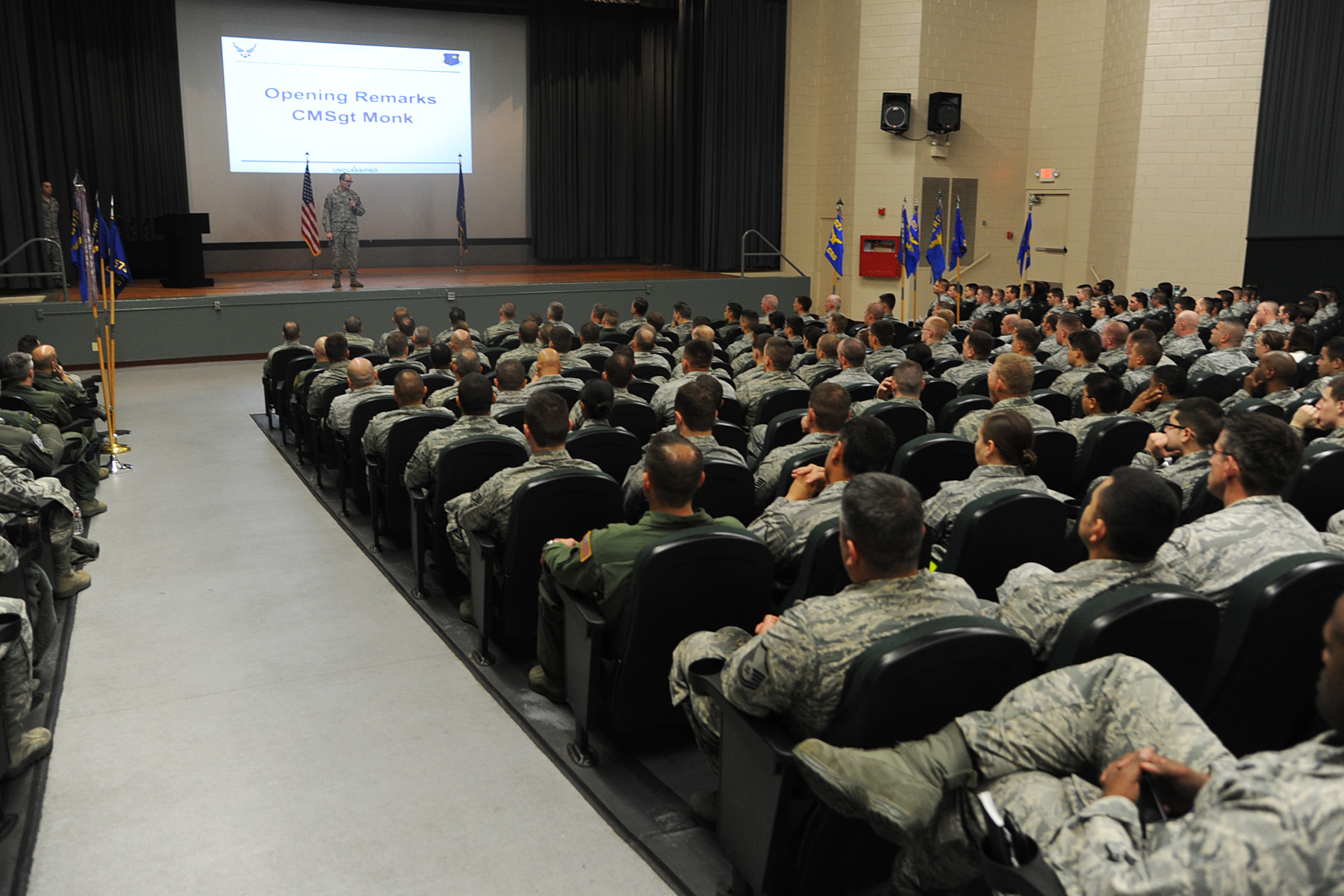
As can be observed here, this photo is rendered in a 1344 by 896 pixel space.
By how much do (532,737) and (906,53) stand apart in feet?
47.7

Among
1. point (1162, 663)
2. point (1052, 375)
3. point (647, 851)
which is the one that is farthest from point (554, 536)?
point (1052, 375)

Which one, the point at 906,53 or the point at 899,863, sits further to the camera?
the point at 906,53

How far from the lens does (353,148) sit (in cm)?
1531

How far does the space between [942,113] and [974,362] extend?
9720 mm

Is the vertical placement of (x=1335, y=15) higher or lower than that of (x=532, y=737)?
higher

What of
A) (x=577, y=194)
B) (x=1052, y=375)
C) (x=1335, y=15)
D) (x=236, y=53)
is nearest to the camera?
(x=1052, y=375)

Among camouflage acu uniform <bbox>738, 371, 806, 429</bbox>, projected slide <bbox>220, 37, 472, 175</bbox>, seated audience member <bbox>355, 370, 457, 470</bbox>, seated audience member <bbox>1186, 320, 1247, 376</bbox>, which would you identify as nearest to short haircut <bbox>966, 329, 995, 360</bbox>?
camouflage acu uniform <bbox>738, 371, 806, 429</bbox>

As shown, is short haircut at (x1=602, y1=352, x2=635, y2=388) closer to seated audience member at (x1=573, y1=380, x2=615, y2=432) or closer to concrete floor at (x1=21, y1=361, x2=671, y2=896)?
seated audience member at (x1=573, y1=380, x2=615, y2=432)

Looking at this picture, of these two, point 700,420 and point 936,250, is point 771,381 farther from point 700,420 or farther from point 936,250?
point 936,250

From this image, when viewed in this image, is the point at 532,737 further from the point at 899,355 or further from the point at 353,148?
the point at 353,148

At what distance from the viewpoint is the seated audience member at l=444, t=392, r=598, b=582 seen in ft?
12.2

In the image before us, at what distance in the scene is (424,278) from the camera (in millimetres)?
15117

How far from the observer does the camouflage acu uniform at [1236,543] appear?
2754 millimetres

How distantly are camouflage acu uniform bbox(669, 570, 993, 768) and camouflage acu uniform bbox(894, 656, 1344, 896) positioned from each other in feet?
0.89
